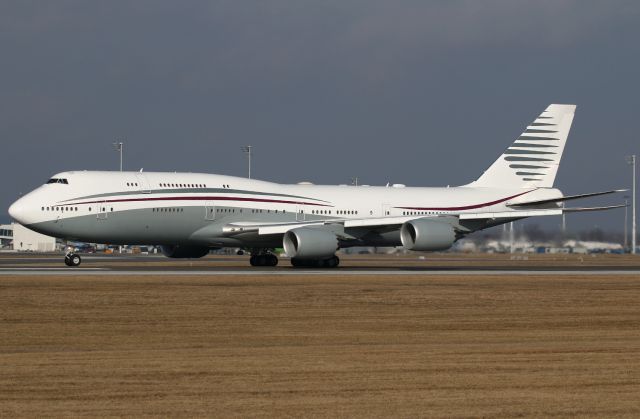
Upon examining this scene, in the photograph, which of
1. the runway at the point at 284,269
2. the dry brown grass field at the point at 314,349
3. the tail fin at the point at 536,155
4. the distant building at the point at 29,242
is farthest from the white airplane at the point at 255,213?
the distant building at the point at 29,242

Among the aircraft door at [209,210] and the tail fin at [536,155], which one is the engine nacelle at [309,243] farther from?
the tail fin at [536,155]

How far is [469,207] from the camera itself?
5609cm

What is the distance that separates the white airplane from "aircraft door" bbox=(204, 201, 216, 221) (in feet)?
0.15

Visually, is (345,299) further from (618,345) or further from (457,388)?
(457,388)

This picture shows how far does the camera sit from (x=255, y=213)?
1996 inches

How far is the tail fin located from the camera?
5881 centimetres

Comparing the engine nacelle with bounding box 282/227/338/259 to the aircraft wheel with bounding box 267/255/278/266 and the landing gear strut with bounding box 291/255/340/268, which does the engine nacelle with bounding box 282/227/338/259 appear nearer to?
the landing gear strut with bounding box 291/255/340/268

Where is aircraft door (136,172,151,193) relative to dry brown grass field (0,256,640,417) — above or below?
above

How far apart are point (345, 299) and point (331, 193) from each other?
23.2 meters

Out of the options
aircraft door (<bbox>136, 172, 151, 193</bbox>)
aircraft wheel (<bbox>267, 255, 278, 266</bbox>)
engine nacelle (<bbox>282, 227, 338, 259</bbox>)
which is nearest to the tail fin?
aircraft wheel (<bbox>267, 255, 278, 266</bbox>)

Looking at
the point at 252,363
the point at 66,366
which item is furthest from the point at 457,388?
the point at 66,366

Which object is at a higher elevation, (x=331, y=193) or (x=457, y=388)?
(x=331, y=193)

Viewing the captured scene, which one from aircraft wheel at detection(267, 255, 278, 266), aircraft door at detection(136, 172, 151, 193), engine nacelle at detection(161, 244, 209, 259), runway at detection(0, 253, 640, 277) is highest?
aircraft door at detection(136, 172, 151, 193)

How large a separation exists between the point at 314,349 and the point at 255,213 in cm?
3122
